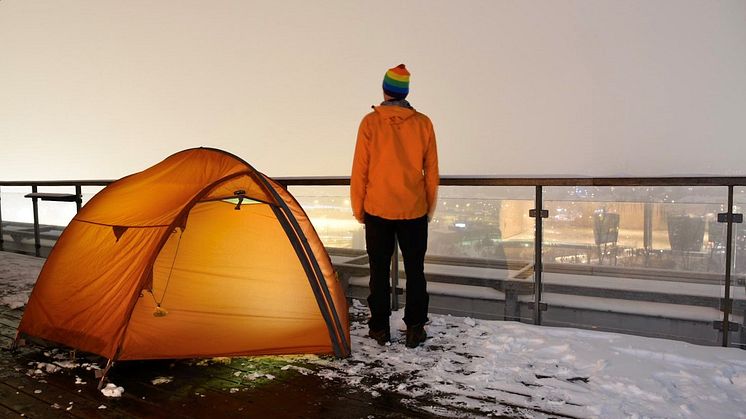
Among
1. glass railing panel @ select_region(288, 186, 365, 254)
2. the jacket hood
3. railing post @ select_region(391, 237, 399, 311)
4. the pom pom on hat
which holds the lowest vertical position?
railing post @ select_region(391, 237, 399, 311)

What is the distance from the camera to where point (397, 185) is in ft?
10.0

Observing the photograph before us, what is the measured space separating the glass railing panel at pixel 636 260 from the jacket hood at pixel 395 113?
130 cm

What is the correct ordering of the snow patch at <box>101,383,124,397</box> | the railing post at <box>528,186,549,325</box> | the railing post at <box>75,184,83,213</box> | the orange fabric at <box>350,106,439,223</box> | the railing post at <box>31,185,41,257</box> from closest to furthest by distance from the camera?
the snow patch at <box>101,383,124,397</box>, the orange fabric at <box>350,106,439,223</box>, the railing post at <box>528,186,549,325</box>, the railing post at <box>75,184,83,213</box>, the railing post at <box>31,185,41,257</box>

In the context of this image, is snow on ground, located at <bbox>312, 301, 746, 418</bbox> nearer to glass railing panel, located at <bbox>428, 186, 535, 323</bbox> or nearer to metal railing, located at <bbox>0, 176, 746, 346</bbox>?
metal railing, located at <bbox>0, 176, 746, 346</bbox>

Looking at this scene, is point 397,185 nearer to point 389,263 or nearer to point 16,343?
point 389,263

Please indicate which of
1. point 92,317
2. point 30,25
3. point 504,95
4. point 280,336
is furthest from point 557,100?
point 30,25

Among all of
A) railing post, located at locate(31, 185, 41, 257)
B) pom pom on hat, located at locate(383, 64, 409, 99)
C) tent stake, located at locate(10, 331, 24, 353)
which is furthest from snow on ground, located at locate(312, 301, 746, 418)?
railing post, located at locate(31, 185, 41, 257)

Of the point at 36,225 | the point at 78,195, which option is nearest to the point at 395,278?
the point at 78,195

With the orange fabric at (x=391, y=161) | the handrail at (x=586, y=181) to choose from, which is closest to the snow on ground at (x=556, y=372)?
the orange fabric at (x=391, y=161)

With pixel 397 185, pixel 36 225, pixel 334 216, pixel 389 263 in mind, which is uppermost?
pixel 397 185

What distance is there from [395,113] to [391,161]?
290 mm

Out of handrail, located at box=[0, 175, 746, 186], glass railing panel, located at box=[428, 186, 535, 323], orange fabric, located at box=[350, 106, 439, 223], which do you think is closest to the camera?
orange fabric, located at box=[350, 106, 439, 223]

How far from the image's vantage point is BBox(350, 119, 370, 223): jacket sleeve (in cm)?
308

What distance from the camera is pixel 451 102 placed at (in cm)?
796
